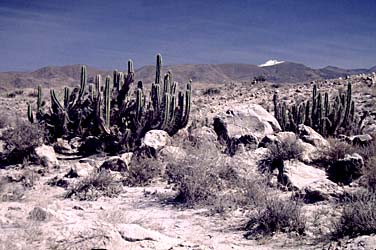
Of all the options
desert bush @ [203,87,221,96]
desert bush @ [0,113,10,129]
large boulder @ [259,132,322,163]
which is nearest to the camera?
large boulder @ [259,132,322,163]

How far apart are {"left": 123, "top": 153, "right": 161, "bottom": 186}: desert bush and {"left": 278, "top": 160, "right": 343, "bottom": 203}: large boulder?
276 cm

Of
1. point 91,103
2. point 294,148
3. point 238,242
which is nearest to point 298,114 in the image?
point 294,148

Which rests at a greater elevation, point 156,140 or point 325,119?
point 325,119

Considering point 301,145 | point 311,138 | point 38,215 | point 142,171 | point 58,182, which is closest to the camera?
point 38,215

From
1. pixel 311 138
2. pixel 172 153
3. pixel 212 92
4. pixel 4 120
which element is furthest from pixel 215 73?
pixel 172 153

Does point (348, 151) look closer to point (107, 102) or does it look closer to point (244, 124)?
point (244, 124)

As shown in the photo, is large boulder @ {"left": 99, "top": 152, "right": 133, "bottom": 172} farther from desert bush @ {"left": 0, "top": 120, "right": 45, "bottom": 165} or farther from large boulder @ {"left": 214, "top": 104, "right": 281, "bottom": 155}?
large boulder @ {"left": 214, "top": 104, "right": 281, "bottom": 155}

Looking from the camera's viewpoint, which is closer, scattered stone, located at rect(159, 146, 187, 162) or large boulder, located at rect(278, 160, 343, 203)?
large boulder, located at rect(278, 160, 343, 203)

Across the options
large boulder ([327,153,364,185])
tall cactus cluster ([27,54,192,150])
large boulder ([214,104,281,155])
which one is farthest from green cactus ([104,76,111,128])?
large boulder ([327,153,364,185])

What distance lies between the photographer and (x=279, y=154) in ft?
33.8

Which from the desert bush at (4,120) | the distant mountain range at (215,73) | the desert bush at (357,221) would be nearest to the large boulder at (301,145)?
the desert bush at (357,221)

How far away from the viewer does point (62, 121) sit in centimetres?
1395

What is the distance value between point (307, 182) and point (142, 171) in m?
3.51

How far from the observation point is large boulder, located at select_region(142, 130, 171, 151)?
11.4m
